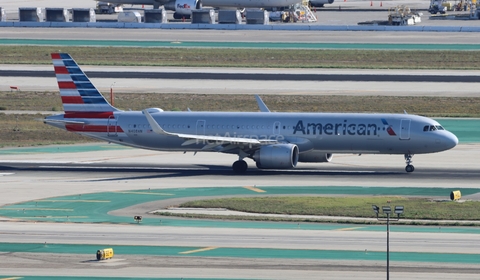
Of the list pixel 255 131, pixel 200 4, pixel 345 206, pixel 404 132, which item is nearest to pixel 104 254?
pixel 345 206

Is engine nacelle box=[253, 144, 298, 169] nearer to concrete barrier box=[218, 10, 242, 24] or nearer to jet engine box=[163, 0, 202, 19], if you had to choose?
concrete barrier box=[218, 10, 242, 24]

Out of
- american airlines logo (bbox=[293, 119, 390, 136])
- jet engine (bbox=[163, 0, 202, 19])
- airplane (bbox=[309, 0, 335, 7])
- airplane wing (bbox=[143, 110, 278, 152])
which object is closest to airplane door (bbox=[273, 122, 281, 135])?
airplane wing (bbox=[143, 110, 278, 152])

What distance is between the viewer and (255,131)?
60844 millimetres

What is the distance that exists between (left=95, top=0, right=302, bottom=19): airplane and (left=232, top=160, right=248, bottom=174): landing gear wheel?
337ft

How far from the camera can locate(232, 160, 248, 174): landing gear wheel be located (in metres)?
60.1

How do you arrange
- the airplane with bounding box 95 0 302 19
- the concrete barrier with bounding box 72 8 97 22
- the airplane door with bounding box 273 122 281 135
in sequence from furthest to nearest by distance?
1. the airplane with bounding box 95 0 302 19
2. the concrete barrier with bounding box 72 8 97 22
3. the airplane door with bounding box 273 122 281 135

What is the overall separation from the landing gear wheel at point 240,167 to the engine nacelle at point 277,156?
35.8 inches

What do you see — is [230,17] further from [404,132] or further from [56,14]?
[404,132]

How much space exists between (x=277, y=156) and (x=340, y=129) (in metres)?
4.24

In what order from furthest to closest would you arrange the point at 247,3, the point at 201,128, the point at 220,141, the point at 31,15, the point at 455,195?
the point at 247,3
the point at 31,15
the point at 201,128
the point at 220,141
the point at 455,195

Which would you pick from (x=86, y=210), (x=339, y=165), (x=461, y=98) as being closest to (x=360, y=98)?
(x=461, y=98)

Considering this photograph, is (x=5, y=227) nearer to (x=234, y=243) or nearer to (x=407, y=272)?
(x=234, y=243)

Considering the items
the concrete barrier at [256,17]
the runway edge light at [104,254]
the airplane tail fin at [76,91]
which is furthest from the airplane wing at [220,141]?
the concrete barrier at [256,17]

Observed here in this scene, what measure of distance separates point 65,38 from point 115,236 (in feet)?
313
